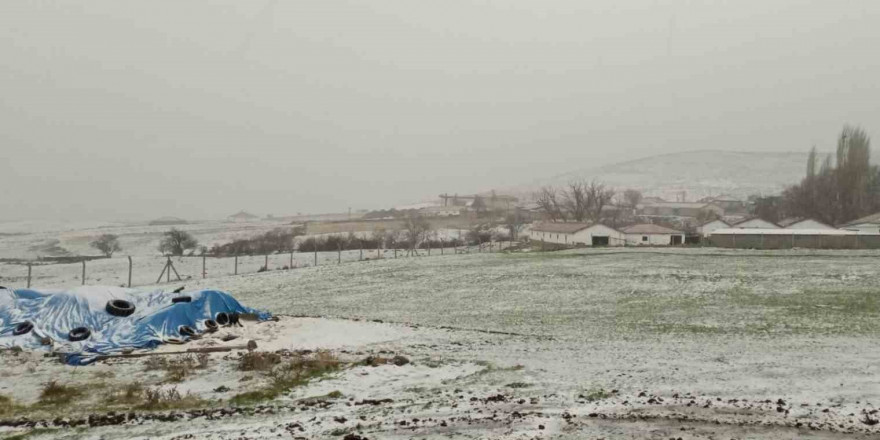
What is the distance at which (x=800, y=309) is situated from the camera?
23.9 m

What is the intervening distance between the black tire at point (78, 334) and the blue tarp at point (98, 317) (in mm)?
131

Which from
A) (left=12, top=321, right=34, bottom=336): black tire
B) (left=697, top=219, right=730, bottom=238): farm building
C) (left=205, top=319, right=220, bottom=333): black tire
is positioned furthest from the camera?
(left=697, top=219, right=730, bottom=238): farm building

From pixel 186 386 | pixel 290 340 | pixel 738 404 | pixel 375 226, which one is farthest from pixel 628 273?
pixel 375 226

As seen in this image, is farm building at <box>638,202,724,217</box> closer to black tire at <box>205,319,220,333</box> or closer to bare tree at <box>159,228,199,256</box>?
bare tree at <box>159,228,199,256</box>

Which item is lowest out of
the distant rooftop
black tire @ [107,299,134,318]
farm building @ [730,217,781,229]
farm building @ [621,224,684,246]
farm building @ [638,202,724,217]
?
black tire @ [107,299,134,318]

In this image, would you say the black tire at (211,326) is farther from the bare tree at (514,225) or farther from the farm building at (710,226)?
the farm building at (710,226)

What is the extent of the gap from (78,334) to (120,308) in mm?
2084

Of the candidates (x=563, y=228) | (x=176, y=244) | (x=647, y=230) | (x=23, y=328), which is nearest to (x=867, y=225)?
(x=647, y=230)

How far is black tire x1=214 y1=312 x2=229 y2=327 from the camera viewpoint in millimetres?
20438

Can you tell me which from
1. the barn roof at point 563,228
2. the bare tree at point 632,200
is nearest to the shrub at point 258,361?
the barn roof at point 563,228

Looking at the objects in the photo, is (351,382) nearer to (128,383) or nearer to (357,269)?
(128,383)

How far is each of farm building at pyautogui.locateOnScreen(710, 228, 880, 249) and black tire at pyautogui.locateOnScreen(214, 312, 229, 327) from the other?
5650cm

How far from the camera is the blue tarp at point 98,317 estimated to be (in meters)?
17.6

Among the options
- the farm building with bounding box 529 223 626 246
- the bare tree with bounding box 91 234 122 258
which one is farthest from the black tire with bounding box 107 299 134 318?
the bare tree with bounding box 91 234 122 258
